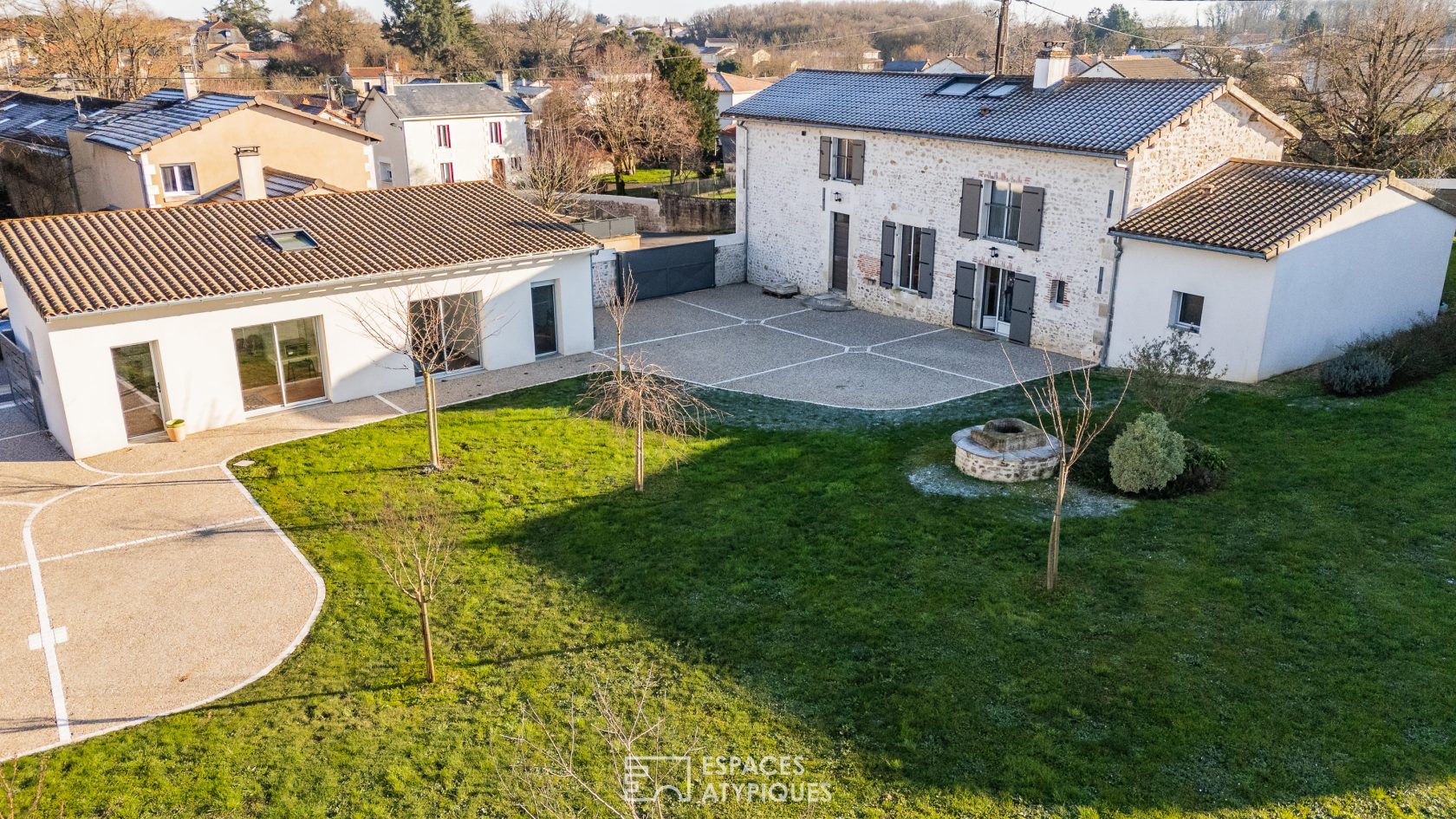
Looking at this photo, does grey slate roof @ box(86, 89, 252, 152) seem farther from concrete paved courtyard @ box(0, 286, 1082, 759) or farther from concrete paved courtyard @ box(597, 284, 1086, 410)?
concrete paved courtyard @ box(597, 284, 1086, 410)

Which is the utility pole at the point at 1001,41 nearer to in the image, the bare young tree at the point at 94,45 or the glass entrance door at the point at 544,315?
the glass entrance door at the point at 544,315

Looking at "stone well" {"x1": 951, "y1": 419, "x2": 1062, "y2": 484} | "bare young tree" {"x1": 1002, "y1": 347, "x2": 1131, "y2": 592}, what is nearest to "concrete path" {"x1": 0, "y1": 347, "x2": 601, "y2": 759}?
"bare young tree" {"x1": 1002, "y1": 347, "x2": 1131, "y2": 592}

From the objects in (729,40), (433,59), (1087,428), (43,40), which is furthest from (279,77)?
(1087,428)

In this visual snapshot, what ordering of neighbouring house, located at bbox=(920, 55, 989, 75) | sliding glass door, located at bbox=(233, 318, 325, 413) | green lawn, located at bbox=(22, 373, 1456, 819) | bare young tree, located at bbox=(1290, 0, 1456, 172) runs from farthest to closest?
neighbouring house, located at bbox=(920, 55, 989, 75), bare young tree, located at bbox=(1290, 0, 1456, 172), sliding glass door, located at bbox=(233, 318, 325, 413), green lawn, located at bbox=(22, 373, 1456, 819)

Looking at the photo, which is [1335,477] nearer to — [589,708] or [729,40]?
[589,708]

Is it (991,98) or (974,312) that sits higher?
(991,98)

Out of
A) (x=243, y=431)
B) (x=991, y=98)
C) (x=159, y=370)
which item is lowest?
(x=243, y=431)

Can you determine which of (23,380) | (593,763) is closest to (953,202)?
(593,763)

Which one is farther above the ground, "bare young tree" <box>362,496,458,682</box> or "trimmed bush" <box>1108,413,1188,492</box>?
"trimmed bush" <box>1108,413,1188,492</box>
